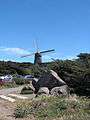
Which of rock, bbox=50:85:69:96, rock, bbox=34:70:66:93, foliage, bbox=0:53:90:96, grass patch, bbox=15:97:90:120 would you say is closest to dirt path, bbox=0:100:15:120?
grass patch, bbox=15:97:90:120

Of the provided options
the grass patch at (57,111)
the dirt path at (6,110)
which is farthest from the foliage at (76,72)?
the grass patch at (57,111)

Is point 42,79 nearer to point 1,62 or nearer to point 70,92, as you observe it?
point 70,92

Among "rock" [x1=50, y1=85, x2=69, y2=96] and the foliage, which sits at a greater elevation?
the foliage

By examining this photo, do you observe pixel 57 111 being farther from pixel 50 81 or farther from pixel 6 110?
pixel 50 81

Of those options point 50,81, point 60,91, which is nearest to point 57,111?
point 60,91

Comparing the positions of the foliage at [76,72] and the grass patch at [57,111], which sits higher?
the foliage at [76,72]

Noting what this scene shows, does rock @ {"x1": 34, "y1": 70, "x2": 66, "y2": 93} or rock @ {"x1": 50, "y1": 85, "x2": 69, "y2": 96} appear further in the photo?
rock @ {"x1": 34, "y1": 70, "x2": 66, "y2": 93}

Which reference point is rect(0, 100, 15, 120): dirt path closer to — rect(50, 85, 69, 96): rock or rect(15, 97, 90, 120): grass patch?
rect(15, 97, 90, 120): grass patch

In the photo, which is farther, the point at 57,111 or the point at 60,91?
the point at 60,91

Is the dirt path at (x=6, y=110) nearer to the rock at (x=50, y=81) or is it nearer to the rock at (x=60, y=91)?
the rock at (x=60, y=91)

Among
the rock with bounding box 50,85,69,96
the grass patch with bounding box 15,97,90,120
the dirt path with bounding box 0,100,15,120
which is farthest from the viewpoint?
the rock with bounding box 50,85,69,96

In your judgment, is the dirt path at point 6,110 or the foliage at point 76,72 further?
the foliage at point 76,72

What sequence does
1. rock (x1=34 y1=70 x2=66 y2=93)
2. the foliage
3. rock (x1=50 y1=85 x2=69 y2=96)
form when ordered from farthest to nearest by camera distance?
rock (x1=34 y1=70 x2=66 y2=93) < the foliage < rock (x1=50 y1=85 x2=69 y2=96)

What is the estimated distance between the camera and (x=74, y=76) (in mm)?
25625
